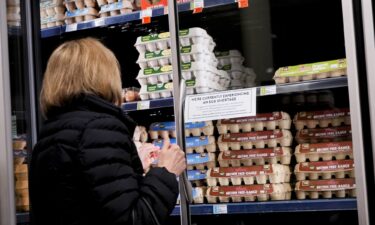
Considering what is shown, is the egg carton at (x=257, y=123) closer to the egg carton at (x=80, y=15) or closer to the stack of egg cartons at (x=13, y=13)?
the egg carton at (x=80, y=15)

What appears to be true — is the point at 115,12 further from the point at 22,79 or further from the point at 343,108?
the point at 343,108

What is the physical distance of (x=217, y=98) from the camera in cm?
262

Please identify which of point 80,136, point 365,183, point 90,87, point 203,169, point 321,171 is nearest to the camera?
point 80,136

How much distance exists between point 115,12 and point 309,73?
1325mm

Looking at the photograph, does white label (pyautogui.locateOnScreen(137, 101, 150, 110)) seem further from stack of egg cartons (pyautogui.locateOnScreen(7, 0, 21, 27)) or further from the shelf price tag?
stack of egg cartons (pyautogui.locateOnScreen(7, 0, 21, 27))

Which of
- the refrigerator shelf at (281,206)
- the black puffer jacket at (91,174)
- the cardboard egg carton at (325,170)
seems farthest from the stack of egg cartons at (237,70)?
the black puffer jacket at (91,174)

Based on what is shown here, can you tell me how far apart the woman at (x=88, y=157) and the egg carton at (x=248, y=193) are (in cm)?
87

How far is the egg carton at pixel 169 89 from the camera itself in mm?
2893

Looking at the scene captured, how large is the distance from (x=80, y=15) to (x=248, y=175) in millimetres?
1522

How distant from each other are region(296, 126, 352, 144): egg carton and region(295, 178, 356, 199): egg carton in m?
0.24

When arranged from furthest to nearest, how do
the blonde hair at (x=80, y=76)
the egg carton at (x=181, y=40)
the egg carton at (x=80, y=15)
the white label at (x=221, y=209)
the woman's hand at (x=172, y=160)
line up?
the egg carton at (x=80, y=15) → the egg carton at (x=181, y=40) → the white label at (x=221, y=209) → the woman's hand at (x=172, y=160) → the blonde hair at (x=80, y=76)

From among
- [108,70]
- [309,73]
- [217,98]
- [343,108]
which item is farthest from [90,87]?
[343,108]

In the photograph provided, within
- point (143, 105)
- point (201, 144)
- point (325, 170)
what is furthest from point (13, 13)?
point (325, 170)

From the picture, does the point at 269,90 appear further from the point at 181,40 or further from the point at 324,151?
the point at 181,40
